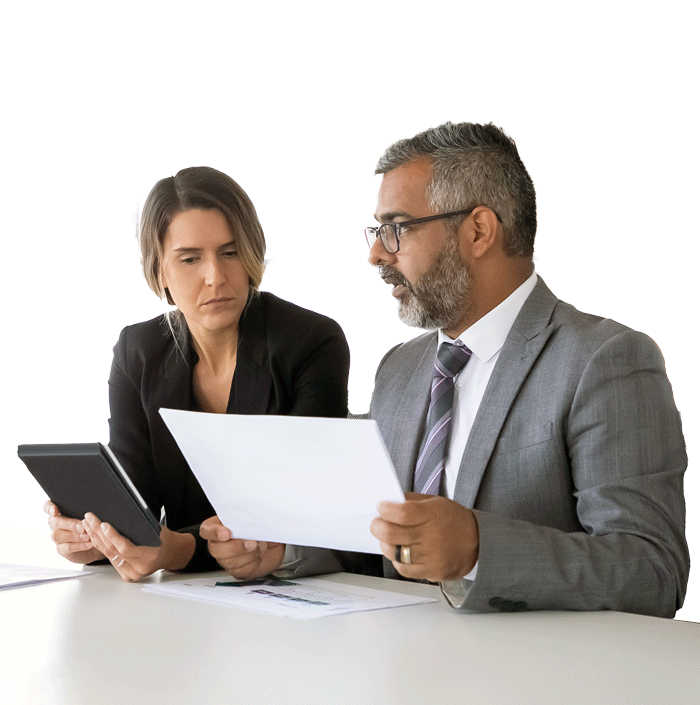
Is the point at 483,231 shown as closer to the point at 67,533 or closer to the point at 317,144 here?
the point at 67,533

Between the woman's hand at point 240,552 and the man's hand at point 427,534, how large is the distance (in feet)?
1.27

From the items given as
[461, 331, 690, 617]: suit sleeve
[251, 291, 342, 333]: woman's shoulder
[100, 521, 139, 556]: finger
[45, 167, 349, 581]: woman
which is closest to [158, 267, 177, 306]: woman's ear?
[45, 167, 349, 581]: woman

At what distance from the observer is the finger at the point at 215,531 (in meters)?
1.54

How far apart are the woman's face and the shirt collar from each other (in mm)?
570

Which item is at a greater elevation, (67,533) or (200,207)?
(200,207)

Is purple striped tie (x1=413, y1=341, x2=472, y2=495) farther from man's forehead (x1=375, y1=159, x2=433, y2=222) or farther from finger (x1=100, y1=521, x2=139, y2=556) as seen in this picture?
finger (x1=100, y1=521, x2=139, y2=556)

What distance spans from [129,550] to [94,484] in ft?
0.50

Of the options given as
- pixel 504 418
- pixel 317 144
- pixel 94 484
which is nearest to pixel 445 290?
pixel 504 418

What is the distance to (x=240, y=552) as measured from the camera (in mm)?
1557

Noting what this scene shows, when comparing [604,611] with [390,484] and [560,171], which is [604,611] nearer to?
[390,484]

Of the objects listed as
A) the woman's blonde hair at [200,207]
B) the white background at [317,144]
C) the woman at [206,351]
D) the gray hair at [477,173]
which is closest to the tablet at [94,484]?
the woman at [206,351]

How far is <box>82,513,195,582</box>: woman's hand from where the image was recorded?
5.16 ft

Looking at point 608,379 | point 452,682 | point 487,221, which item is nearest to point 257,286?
point 487,221

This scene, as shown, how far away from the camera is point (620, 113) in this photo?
3.54m
